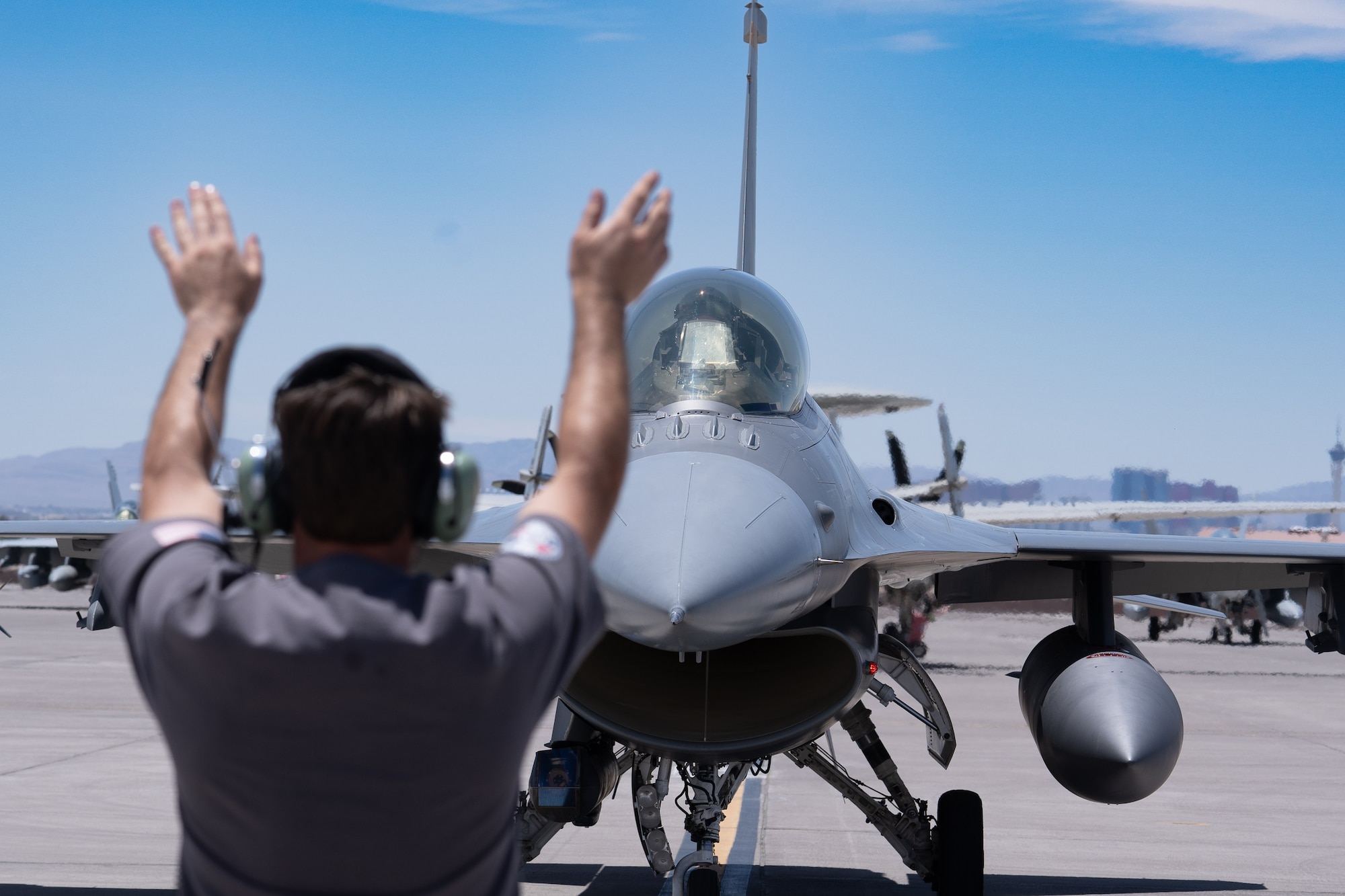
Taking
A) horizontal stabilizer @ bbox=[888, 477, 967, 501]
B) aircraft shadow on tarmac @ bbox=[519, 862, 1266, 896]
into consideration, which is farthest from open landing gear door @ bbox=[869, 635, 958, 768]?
horizontal stabilizer @ bbox=[888, 477, 967, 501]

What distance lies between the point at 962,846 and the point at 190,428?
684 centimetres

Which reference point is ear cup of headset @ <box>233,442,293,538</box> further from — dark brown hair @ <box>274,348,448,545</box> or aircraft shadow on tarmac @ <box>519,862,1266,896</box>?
aircraft shadow on tarmac @ <box>519,862,1266,896</box>

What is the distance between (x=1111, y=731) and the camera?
22.7 feet

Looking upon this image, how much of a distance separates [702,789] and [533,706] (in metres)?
5.25

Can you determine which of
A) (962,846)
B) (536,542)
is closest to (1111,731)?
(962,846)

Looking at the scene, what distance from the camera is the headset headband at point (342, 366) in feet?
5.67

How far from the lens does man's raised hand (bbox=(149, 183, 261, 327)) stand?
1.89 metres

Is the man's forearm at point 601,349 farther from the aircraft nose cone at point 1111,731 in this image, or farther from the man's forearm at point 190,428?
the aircraft nose cone at point 1111,731

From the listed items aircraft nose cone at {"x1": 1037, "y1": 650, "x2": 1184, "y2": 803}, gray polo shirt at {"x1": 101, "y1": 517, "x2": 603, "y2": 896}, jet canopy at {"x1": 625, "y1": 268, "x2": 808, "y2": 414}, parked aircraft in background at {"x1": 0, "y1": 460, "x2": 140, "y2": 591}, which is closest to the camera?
gray polo shirt at {"x1": 101, "y1": 517, "x2": 603, "y2": 896}

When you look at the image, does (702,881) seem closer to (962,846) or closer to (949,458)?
(962,846)

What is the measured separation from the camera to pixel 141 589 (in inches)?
63.4

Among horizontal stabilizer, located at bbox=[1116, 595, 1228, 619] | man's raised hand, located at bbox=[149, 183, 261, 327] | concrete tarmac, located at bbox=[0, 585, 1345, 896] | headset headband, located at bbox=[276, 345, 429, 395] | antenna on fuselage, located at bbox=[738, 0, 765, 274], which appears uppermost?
antenna on fuselage, located at bbox=[738, 0, 765, 274]

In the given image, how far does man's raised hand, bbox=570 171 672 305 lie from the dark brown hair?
0.31m

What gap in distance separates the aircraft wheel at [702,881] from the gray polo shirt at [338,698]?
5066mm
